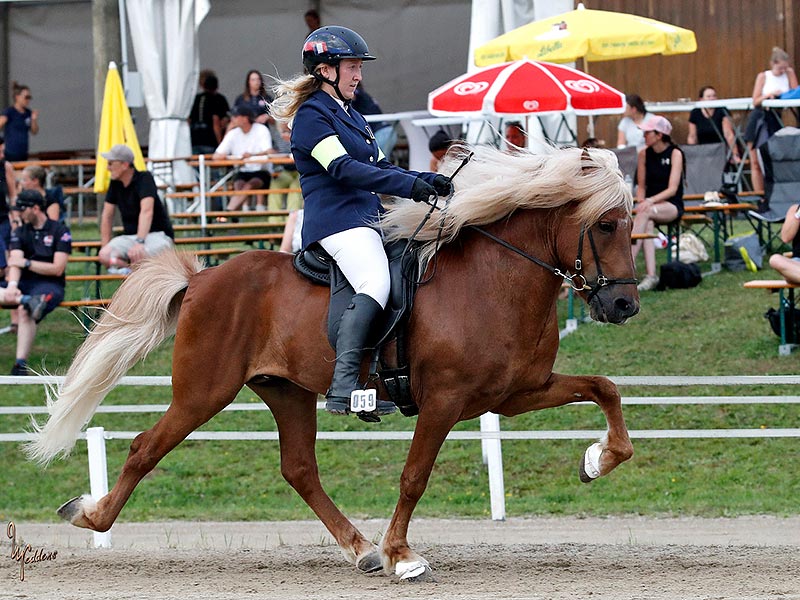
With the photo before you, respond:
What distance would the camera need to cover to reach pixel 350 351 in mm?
6430

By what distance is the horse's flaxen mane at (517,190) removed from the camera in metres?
6.43

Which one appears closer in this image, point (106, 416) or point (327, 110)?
point (327, 110)

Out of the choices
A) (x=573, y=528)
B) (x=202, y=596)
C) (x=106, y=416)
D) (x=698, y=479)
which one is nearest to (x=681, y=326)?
(x=698, y=479)

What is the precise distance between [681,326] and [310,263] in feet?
21.9

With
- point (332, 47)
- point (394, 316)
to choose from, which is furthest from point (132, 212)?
point (394, 316)

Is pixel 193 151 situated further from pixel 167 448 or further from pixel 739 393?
pixel 167 448

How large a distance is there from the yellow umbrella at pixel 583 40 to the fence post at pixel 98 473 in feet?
24.5

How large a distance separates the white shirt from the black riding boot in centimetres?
1021

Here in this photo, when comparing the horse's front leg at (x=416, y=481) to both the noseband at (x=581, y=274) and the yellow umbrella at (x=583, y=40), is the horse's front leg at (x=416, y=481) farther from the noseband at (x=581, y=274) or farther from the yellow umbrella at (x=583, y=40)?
the yellow umbrella at (x=583, y=40)

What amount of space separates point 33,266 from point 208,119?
6.99m

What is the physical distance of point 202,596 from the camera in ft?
20.2

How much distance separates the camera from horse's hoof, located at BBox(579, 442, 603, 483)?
6652mm

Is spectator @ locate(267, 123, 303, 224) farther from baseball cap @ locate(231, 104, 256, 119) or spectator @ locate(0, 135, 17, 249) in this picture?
spectator @ locate(0, 135, 17, 249)

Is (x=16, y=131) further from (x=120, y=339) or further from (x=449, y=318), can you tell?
(x=449, y=318)
